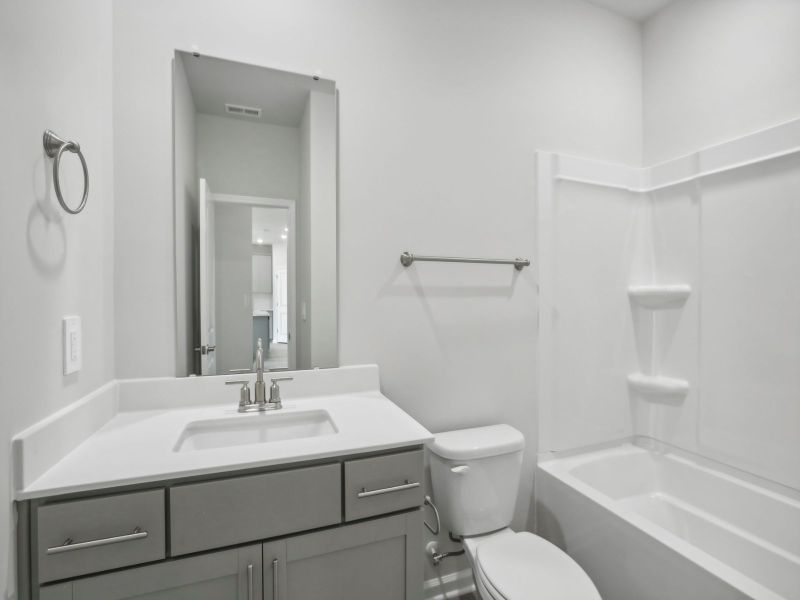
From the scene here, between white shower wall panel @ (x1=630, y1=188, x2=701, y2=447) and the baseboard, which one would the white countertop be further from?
white shower wall panel @ (x1=630, y1=188, x2=701, y2=447)

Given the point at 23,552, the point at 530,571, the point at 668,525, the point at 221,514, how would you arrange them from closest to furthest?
the point at 23,552 < the point at 221,514 < the point at 530,571 < the point at 668,525

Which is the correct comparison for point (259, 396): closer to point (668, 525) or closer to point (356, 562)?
point (356, 562)

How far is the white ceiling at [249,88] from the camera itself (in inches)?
54.4

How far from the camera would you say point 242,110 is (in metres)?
1.43

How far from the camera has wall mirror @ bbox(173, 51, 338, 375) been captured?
1377 millimetres

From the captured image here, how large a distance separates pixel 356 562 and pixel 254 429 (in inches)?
19.5

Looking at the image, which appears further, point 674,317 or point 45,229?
point 674,317

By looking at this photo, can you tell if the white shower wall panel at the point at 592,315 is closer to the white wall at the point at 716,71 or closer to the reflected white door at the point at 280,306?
the white wall at the point at 716,71

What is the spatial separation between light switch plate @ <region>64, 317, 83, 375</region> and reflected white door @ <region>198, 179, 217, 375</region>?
37 cm

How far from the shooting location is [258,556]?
93 cm

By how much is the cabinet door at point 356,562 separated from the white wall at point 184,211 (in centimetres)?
73

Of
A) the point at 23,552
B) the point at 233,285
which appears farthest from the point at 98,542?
the point at 233,285

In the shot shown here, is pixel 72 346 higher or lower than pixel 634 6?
lower

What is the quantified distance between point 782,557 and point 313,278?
6.51 ft
